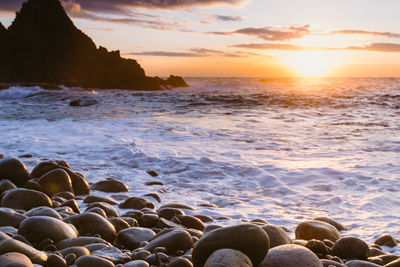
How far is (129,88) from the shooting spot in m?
39.7

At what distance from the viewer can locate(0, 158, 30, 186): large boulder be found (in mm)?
4752

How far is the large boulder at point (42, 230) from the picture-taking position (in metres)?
2.76

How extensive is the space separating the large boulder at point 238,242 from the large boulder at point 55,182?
3.02m

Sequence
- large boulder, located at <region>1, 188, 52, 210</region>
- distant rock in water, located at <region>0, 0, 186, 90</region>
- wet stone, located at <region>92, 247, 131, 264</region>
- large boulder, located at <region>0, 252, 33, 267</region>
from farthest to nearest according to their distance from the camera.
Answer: distant rock in water, located at <region>0, 0, 186, 90</region> < large boulder, located at <region>1, 188, 52, 210</region> < wet stone, located at <region>92, 247, 131, 264</region> < large boulder, located at <region>0, 252, 33, 267</region>

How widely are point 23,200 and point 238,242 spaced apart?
265 centimetres

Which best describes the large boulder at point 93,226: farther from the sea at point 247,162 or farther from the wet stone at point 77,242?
the sea at point 247,162

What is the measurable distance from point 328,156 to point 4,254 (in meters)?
6.40

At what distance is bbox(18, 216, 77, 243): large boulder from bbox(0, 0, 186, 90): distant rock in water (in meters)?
37.6

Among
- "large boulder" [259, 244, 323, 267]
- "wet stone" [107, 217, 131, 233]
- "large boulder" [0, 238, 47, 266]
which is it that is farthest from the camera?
"wet stone" [107, 217, 131, 233]

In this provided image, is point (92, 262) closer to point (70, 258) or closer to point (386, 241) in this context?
point (70, 258)

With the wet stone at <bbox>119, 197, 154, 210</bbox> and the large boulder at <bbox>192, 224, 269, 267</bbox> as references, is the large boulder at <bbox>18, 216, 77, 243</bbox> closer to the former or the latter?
the large boulder at <bbox>192, 224, 269, 267</bbox>

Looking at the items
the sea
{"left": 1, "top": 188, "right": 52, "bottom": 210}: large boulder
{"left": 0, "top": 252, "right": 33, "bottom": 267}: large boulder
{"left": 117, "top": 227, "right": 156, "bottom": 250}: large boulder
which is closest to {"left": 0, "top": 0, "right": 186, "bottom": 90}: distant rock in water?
the sea

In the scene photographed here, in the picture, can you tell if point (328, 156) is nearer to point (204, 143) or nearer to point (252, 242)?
point (204, 143)

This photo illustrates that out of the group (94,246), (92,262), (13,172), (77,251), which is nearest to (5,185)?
(13,172)
